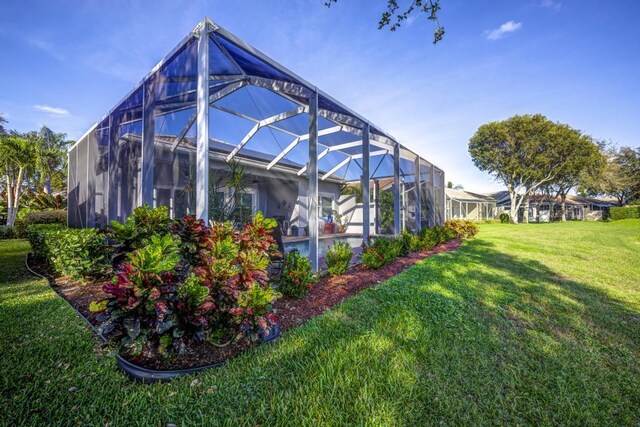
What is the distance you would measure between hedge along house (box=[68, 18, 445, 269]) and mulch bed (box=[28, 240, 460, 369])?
2.64 feet

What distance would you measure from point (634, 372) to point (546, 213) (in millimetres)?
50902

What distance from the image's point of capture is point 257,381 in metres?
2.03

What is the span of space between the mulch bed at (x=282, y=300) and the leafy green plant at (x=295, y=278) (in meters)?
0.12

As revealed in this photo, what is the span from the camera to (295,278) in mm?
3969

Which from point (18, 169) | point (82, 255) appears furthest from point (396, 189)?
point (18, 169)

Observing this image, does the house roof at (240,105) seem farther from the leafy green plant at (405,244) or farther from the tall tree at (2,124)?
the tall tree at (2,124)

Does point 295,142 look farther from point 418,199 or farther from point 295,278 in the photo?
point 295,278

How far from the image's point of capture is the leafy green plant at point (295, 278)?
3.98 m

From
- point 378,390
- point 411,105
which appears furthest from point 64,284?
point 411,105

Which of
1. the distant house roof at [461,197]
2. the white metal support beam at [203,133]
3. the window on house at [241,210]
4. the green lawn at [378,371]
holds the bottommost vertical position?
the green lawn at [378,371]

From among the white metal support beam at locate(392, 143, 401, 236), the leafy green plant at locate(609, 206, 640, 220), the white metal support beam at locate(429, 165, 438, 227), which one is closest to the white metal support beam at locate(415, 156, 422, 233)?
the white metal support beam at locate(429, 165, 438, 227)

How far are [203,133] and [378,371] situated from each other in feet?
11.6

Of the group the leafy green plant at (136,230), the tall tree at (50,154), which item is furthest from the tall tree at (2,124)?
the leafy green plant at (136,230)

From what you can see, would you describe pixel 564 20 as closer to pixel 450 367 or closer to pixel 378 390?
pixel 450 367
